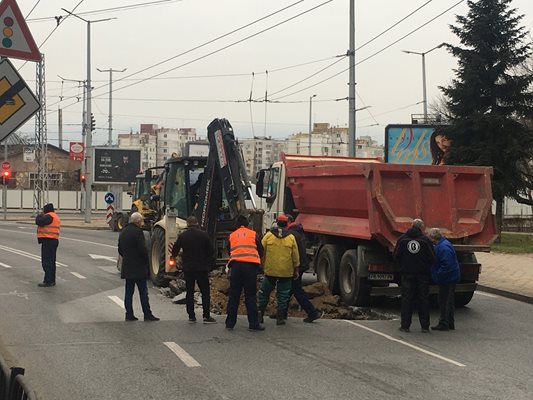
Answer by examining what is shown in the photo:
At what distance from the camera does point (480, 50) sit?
29188 millimetres

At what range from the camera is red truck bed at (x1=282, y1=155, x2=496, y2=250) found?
11.3m

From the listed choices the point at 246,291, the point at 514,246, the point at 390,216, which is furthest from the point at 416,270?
the point at 514,246

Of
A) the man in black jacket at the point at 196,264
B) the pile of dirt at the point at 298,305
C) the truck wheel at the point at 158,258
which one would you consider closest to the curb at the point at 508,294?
the pile of dirt at the point at 298,305

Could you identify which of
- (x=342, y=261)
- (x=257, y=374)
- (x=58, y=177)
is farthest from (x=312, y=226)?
(x=58, y=177)

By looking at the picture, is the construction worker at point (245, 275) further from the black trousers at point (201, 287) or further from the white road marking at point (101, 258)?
the white road marking at point (101, 258)

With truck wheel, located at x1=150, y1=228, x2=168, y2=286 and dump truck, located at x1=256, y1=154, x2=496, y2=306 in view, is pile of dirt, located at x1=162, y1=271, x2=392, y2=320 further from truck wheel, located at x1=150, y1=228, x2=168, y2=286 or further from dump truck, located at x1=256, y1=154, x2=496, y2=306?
truck wheel, located at x1=150, y1=228, x2=168, y2=286

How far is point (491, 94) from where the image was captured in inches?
1148

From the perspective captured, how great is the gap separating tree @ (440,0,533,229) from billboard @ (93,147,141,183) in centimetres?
2425

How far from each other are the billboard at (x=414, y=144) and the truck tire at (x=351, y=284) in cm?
1875

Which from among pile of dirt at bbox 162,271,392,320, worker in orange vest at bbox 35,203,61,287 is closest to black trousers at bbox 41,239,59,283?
worker in orange vest at bbox 35,203,61,287

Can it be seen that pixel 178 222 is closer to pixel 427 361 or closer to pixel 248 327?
pixel 248 327

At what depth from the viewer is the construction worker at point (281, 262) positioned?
995 cm

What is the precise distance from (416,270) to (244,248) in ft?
8.73

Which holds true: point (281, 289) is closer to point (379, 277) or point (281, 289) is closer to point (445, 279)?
point (379, 277)
